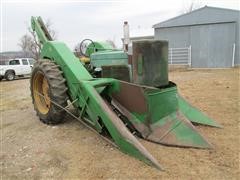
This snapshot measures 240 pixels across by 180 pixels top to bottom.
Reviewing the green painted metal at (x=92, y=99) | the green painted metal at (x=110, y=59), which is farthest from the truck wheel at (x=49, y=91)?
the green painted metal at (x=110, y=59)

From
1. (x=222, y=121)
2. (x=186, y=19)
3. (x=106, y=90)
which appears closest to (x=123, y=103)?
(x=106, y=90)

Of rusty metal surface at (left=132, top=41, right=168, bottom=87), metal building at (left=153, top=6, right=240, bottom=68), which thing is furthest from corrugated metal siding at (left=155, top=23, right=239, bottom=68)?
rusty metal surface at (left=132, top=41, right=168, bottom=87)

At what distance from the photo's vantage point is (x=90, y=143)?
376 centimetres

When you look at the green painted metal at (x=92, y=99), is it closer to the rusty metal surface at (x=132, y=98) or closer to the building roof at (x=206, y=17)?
the rusty metal surface at (x=132, y=98)

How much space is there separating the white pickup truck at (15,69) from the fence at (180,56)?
31.3 feet

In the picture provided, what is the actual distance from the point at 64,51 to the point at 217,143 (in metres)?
2.62

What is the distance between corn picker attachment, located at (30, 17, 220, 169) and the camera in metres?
3.37

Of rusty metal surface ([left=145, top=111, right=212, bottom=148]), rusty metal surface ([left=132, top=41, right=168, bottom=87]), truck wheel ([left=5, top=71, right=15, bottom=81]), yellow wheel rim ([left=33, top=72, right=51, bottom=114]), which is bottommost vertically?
truck wheel ([left=5, top=71, right=15, bottom=81])

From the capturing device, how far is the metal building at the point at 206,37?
17531mm

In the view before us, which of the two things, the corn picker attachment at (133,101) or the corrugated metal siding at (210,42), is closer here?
the corn picker attachment at (133,101)

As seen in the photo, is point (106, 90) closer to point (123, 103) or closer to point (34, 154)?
point (123, 103)

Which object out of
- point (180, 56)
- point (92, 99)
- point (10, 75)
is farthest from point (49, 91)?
point (10, 75)

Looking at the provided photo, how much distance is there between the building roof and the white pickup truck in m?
9.85

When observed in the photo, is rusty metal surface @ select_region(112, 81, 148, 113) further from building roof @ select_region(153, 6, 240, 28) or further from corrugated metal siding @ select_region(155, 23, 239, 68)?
building roof @ select_region(153, 6, 240, 28)
